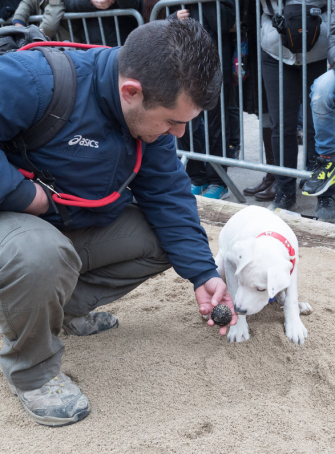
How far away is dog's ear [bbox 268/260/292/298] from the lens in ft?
7.23

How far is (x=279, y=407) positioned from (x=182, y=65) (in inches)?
56.0

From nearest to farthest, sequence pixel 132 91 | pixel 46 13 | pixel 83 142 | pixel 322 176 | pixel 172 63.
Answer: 1. pixel 172 63
2. pixel 132 91
3. pixel 83 142
4. pixel 322 176
5. pixel 46 13

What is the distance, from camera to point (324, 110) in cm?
374

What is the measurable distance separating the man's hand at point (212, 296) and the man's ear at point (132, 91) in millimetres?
907

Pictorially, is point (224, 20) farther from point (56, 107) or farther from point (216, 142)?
point (56, 107)

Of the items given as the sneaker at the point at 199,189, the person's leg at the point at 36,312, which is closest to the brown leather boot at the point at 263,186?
the sneaker at the point at 199,189

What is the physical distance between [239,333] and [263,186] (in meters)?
2.86

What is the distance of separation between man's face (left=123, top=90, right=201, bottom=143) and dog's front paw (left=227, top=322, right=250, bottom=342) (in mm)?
1064

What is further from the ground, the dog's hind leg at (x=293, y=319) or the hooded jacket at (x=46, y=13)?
the hooded jacket at (x=46, y=13)

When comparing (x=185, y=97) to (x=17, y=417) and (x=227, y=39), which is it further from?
(x=227, y=39)

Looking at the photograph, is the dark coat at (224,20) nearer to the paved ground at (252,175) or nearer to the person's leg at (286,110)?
the person's leg at (286,110)

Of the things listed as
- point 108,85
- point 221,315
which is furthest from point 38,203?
point 221,315

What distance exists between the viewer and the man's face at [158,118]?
6.39 ft

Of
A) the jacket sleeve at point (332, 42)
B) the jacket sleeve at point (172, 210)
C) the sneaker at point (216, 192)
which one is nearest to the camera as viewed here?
the jacket sleeve at point (172, 210)
